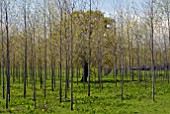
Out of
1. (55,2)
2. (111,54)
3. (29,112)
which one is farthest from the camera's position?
(111,54)

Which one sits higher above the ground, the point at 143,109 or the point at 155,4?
the point at 155,4

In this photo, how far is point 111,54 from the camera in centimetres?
3844

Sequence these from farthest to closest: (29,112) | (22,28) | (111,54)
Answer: (111,54)
(22,28)
(29,112)


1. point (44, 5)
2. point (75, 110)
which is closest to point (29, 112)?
point (75, 110)

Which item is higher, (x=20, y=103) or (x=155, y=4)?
(x=155, y=4)

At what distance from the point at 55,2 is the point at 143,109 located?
871 cm

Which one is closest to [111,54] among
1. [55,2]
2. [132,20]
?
[132,20]

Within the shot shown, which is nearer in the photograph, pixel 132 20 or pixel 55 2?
pixel 55 2

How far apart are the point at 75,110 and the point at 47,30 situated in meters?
9.22

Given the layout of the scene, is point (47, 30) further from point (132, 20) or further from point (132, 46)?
point (132, 46)

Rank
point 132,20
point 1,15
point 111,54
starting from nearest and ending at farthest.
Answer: point 1,15, point 132,20, point 111,54

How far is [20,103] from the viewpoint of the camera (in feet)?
60.9

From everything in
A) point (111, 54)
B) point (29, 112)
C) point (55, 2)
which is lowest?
point (29, 112)

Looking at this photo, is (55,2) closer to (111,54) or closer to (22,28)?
(22,28)
